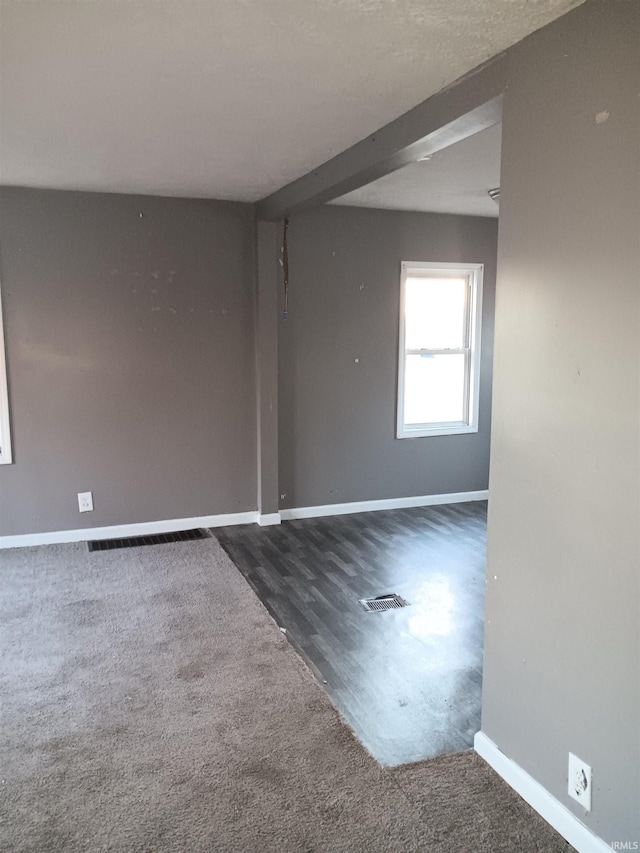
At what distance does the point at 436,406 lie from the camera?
5625mm

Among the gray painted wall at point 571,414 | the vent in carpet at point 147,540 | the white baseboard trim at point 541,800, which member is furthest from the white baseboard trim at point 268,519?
the gray painted wall at point 571,414

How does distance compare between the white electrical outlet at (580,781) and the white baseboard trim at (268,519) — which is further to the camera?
the white baseboard trim at (268,519)

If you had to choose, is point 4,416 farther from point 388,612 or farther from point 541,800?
point 541,800

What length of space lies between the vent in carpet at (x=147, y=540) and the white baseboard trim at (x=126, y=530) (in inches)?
2.0

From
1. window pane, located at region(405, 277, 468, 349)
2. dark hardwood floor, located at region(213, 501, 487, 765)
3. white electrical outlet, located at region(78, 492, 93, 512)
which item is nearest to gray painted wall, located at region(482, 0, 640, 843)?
dark hardwood floor, located at region(213, 501, 487, 765)

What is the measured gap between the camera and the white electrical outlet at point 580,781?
1.80m

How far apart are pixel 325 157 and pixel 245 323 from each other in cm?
173

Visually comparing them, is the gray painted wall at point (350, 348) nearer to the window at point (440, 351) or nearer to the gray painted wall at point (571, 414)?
the window at point (440, 351)

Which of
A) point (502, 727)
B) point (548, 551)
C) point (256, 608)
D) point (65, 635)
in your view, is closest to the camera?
point (548, 551)

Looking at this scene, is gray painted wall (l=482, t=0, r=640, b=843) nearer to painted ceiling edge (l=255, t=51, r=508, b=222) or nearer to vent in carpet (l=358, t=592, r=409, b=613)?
painted ceiling edge (l=255, t=51, r=508, b=222)

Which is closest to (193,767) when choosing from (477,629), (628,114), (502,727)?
(502,727)

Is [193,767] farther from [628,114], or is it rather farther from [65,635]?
[628,114]

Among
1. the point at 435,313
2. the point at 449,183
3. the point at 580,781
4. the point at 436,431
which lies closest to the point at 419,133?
the point at 449,183

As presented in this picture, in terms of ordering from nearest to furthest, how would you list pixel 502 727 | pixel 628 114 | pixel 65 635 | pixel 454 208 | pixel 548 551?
pixel 628 114, pixel 548 551, pixel 502 727, pixel 65 635, pixel 454 208
